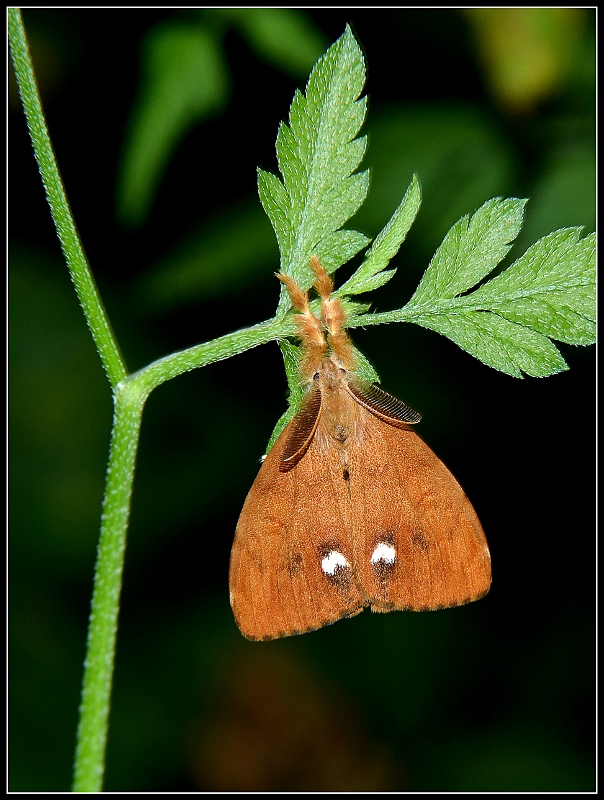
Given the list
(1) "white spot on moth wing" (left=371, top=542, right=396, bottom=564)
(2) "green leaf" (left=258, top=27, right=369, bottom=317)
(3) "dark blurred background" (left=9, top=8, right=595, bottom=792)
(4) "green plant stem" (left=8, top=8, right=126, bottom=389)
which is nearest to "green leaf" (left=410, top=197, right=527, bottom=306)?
(2) "green leaf" (left=258, top=27, right=369, bottom=317)

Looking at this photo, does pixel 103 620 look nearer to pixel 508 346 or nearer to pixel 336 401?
pixel 336 401

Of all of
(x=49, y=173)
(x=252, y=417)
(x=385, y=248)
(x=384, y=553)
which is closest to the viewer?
(x=49, y=173)

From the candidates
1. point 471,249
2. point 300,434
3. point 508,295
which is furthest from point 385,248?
point 300,434

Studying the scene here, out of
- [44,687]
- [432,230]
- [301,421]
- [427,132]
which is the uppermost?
[427,132]

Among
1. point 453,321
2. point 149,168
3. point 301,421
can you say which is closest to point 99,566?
point 301,421

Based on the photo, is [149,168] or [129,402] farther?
[149,168]

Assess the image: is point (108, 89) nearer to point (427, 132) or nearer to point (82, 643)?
point (427, 132)
